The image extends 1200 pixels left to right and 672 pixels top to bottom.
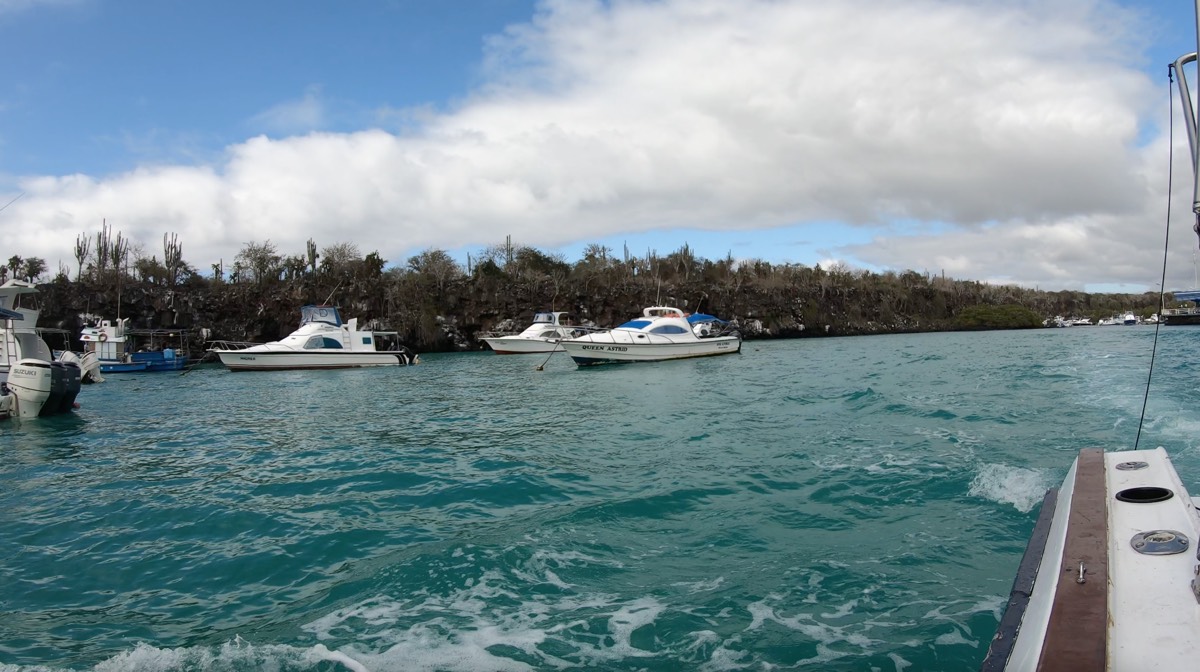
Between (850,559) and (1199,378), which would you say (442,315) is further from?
(850,559)

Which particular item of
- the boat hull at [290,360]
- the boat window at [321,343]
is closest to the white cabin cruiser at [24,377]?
the boat hull at [290,360]

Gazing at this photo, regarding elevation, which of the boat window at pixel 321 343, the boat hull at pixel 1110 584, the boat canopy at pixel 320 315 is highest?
the boat canopy at pixel 320 315

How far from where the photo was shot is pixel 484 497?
859 centimetres

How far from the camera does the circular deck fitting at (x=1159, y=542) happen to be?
3.25 meters

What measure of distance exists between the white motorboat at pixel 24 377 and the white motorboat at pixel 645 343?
62.2 feet

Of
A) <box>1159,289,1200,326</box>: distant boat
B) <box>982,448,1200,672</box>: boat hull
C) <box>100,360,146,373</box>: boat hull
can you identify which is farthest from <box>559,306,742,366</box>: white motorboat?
<box>1159,289,1200,326</box>: distant boat

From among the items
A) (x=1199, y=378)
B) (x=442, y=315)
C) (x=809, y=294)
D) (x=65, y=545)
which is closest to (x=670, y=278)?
(x=809, y=294)

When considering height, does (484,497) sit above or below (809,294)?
below

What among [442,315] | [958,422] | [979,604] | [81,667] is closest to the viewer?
[81,667]

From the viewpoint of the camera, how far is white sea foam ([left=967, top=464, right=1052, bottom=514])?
24.3 feet

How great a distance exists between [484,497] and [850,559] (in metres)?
4.54

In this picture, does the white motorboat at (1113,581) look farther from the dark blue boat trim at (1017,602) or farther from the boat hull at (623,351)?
the boat hull at (623,351)

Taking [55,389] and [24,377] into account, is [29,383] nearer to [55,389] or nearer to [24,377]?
[24,377]

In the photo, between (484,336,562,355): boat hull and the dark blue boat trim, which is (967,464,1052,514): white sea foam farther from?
(484,336,562,355): boat hull
